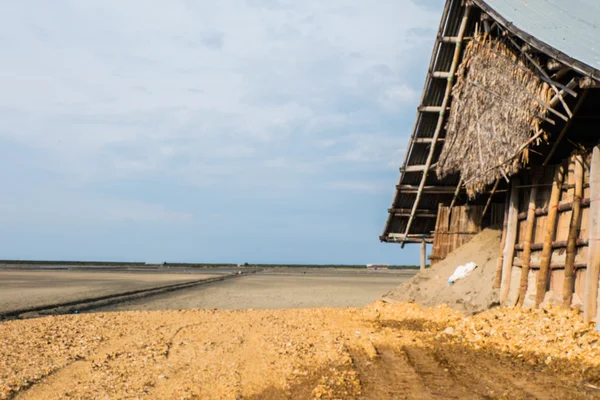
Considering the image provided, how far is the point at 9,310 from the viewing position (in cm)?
1483

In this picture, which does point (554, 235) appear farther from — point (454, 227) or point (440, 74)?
point (454, 227)

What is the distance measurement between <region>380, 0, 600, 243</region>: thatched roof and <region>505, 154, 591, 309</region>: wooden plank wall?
628 millimetres

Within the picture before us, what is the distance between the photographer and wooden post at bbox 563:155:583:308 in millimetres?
8383

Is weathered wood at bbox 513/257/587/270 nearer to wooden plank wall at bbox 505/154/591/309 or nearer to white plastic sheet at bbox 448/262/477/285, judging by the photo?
wooden plank wall at bbox 505/154/591/309

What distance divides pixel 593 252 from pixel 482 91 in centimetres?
395

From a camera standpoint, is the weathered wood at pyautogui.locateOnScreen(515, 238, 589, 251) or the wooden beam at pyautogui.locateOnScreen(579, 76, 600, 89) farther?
the weathered wood at pyautogui.locateOnScreen(515, 238, 589, 251)

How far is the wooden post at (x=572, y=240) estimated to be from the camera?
27.5 feet

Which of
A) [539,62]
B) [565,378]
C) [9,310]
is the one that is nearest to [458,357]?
[565,378]

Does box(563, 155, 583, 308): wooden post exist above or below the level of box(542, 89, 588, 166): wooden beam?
below

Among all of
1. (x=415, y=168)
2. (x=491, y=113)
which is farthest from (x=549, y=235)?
(x=415, y=168)

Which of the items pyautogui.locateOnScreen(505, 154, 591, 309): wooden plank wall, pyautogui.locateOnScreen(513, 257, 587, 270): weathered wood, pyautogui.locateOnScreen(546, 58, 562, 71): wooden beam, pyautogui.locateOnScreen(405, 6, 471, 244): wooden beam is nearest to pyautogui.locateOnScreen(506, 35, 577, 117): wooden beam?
pyautogui.locateOnScreen(546, 58, 562, 71): wooden beam

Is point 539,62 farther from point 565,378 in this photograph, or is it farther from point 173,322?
point 173,322

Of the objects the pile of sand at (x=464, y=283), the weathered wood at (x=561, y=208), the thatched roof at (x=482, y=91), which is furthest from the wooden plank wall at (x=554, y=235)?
the pile of sand at (x=464, y=283)

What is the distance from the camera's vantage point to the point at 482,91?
34.1 ft
